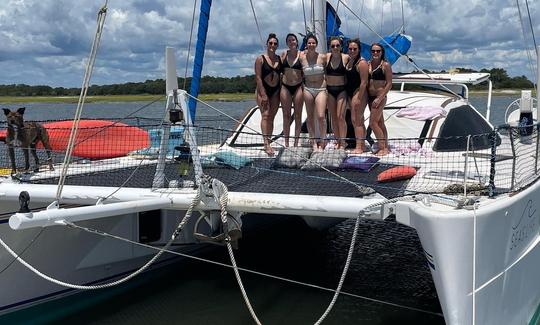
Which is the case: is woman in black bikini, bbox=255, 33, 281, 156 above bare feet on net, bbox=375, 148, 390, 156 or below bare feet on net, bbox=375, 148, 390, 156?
above

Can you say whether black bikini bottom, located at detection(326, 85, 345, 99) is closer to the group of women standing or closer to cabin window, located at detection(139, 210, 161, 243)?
the group of women standing

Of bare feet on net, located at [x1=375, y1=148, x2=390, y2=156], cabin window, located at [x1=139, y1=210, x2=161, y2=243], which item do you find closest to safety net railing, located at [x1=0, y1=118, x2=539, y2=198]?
bare feet on net, located at [x1=375, y1=148, x2=390, y2=156]

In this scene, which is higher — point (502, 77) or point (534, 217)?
point (502, 77)

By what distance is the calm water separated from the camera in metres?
6.30

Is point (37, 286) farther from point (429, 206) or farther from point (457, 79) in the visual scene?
point (457, 79)

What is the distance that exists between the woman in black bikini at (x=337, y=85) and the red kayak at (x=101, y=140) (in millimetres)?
2203

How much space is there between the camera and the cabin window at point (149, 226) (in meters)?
6.79

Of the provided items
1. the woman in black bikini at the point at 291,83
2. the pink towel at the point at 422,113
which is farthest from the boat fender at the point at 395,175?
the pink towel at the point at 422,113

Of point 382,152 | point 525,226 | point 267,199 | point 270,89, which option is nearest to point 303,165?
point 382,152

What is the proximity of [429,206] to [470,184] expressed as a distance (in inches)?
34.8

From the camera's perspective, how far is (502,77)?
125ft

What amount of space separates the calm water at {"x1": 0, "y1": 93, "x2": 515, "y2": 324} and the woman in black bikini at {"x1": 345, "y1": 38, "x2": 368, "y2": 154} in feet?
5.43

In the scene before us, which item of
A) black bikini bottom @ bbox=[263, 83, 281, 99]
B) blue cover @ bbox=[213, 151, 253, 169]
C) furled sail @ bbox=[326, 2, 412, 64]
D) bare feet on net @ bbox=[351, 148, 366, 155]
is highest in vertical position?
furled sail @ bbox=[326, 2, 412, 64]

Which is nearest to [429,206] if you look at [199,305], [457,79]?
[199,305]
